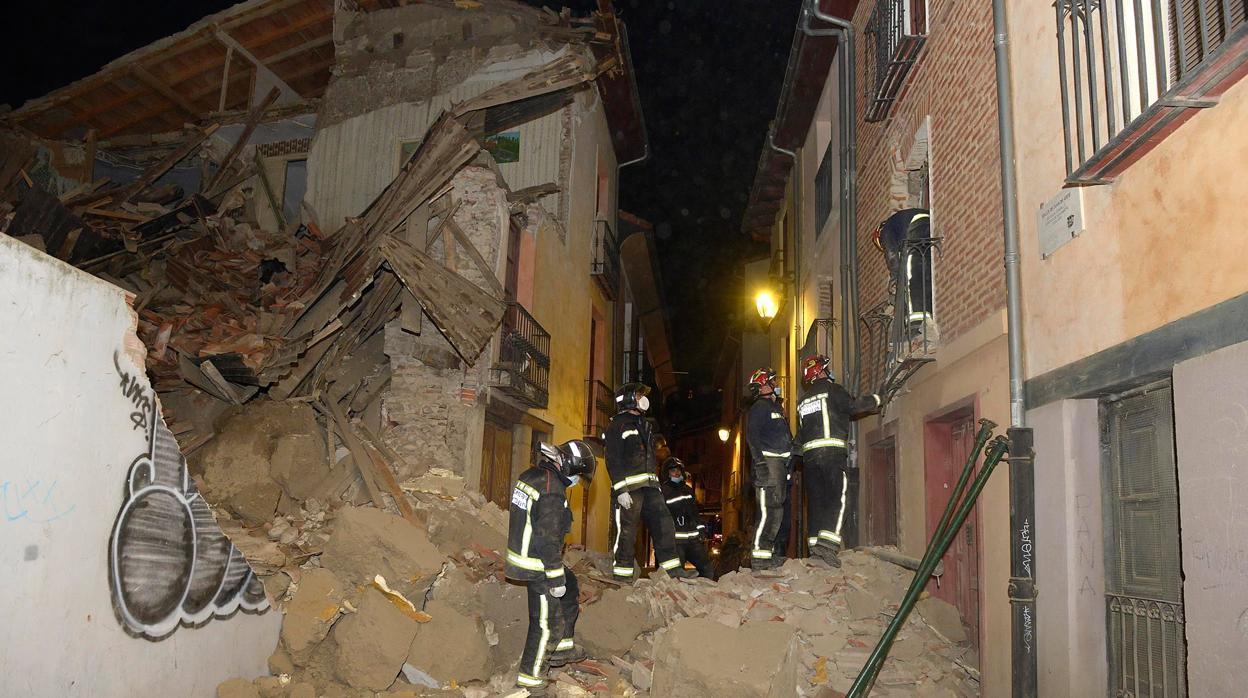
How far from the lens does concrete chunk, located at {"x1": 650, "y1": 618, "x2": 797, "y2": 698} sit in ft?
19.1

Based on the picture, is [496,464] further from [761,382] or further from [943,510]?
[943,510]

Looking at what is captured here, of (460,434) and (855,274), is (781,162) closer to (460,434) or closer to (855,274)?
(855,274)

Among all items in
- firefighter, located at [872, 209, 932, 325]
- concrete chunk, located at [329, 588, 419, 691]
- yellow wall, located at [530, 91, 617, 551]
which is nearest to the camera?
concrete chunk, located at [329, 588, 419, 691]

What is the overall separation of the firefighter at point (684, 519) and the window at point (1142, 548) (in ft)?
19.5

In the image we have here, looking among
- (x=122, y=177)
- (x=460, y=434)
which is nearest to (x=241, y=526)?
(x=460, y=434)

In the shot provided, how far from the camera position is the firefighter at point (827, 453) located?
812cm

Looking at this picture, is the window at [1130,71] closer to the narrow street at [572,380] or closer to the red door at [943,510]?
the narrow street at [572,380]

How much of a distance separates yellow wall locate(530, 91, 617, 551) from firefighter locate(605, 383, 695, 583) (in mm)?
4755

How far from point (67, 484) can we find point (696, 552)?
290 inches

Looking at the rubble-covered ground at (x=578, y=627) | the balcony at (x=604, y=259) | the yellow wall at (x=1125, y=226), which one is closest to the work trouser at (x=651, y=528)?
the rubble-covered ground at (x=578, y=627)

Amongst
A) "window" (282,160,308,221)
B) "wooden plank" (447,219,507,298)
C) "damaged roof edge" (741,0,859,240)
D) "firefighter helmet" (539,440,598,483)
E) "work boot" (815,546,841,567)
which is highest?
"damaged roof edge" (741,0,859,240)

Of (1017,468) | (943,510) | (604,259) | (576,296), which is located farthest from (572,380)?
(1017,468)

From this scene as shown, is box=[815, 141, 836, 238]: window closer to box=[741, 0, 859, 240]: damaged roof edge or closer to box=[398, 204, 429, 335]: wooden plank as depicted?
box=[741, 0, 859, 240]: damaged roof edge

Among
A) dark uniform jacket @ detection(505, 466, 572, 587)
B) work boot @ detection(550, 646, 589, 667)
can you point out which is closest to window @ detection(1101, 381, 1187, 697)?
dark uniform jacket @ detection(505, 466, 572, 587)
